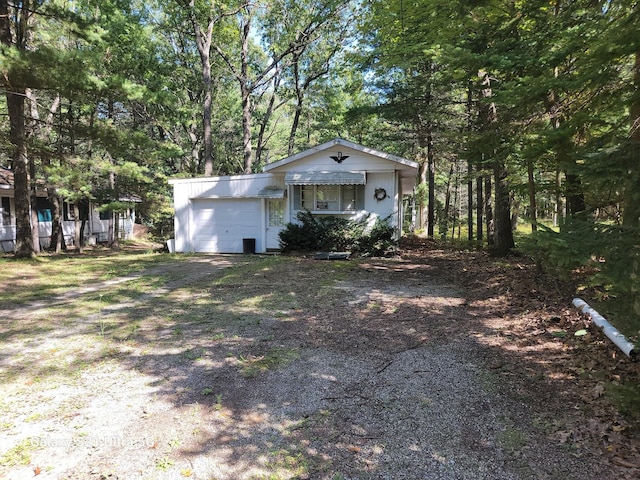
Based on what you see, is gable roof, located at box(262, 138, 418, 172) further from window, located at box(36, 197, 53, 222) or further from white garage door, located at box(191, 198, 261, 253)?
window, located at box(36, 197, 53, 222)

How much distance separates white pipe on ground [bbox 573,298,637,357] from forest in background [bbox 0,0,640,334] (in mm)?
352

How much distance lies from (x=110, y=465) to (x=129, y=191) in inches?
759

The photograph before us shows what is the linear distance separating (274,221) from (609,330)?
10826 mm

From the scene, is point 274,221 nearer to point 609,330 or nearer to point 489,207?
point 489,207

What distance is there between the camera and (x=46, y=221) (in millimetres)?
19375

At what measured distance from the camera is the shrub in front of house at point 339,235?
12.2 metres

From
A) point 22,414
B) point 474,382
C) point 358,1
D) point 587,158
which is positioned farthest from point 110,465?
point 358,1

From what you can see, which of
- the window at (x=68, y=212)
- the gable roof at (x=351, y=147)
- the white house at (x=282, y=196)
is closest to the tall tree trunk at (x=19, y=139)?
the white house at (x=282, y=196)

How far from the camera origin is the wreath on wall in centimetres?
1241

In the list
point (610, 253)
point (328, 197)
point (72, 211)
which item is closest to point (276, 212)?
point (328, 197)

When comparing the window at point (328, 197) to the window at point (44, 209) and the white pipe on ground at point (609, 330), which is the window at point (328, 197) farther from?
the window at point (44, 209)

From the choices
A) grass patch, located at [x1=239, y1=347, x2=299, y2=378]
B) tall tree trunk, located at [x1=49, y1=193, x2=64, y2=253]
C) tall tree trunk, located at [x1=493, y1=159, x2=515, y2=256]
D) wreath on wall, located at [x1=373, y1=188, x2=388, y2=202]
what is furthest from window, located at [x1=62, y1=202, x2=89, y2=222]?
grass patch, located at [x1=239, y1=347, x2=299, y2=378]

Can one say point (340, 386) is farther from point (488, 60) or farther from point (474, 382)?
point (488, 60)

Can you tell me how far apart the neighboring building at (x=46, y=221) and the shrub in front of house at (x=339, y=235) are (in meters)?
11.3
